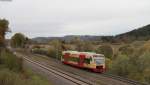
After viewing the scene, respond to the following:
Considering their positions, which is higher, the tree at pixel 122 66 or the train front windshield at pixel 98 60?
the train front windshield at pixel 98 60

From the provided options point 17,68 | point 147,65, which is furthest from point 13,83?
point 147,65

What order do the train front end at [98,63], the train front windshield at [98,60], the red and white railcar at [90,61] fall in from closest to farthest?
the train front end at [98,63]
the red and white railcar at [90,61]
the train front windshield at [98,60]

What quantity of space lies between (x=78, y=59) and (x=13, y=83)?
31399 mm

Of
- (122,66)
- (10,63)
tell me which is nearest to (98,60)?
(122,66)

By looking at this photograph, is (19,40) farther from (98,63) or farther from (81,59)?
(98,63)

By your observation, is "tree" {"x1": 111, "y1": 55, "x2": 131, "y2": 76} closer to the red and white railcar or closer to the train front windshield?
the red and white railcar

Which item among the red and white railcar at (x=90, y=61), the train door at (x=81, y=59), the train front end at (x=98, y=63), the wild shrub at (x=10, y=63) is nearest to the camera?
the wild shrub at (x=10, y=63)

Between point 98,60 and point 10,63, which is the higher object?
point 10,63

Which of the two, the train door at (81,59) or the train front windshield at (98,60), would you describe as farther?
the train door at (81,59)

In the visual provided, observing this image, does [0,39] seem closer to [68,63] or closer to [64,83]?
[68,63]

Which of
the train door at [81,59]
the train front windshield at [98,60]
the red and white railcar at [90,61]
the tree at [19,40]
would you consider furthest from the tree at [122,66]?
the tree at [19,40]

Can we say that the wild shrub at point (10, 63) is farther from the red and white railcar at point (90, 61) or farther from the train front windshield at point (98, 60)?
the train front windshield at point (98, 60)

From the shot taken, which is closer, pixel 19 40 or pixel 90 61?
pixel 90 61

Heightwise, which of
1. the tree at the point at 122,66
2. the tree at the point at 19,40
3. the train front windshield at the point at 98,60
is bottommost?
the tree at the point at 122,66
